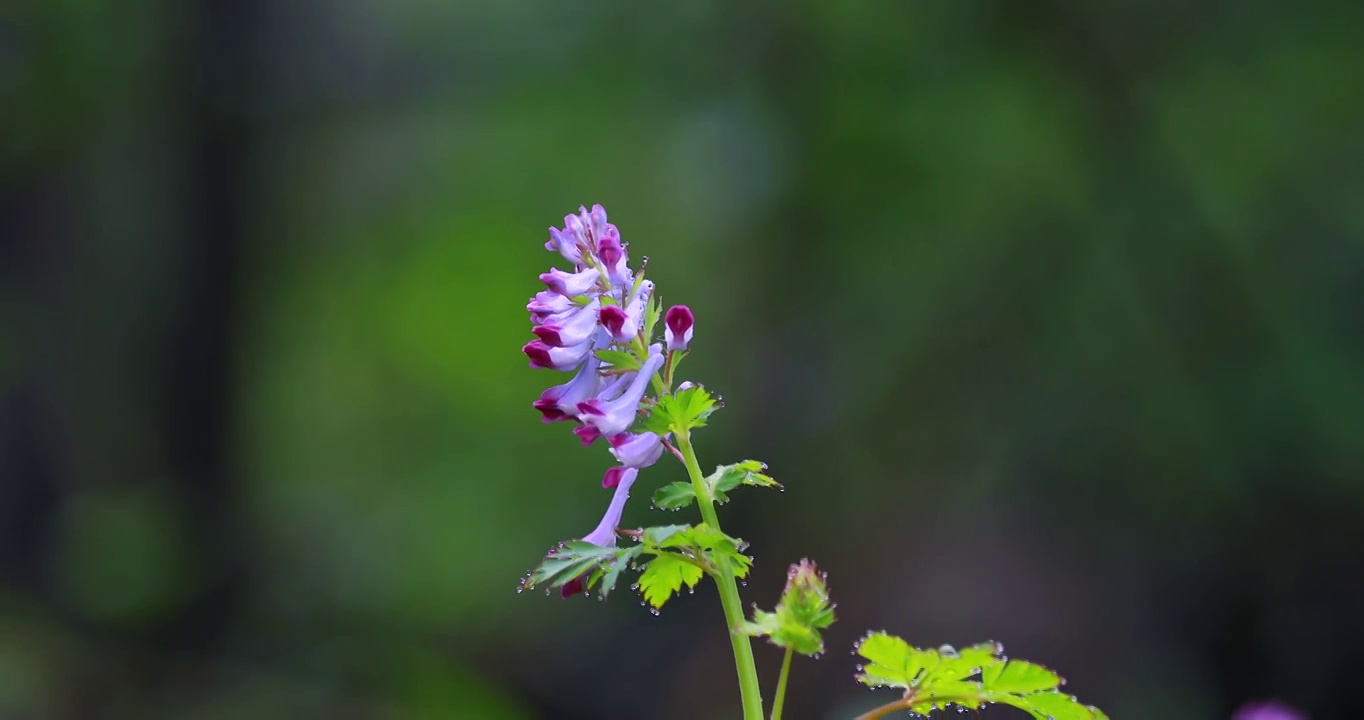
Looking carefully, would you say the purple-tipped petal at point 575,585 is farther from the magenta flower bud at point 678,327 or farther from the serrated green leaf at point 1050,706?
the serrated green leaf at point 1050,706

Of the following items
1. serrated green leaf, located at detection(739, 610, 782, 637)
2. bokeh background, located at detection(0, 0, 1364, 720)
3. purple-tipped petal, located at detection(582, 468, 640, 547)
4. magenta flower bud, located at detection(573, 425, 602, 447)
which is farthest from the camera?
bokeh background, located at detection(0, 0, 1364, 720)

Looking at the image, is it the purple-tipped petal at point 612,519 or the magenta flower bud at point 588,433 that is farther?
the purple-tipped petal at point 612,519

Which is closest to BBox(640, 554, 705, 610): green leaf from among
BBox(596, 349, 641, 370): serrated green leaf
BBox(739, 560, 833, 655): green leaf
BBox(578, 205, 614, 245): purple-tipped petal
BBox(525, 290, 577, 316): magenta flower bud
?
BBox(739, 560, 833, 655): green leaf

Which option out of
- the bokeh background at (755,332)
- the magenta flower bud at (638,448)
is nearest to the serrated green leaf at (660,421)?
the magenta flower bud at (638,448)

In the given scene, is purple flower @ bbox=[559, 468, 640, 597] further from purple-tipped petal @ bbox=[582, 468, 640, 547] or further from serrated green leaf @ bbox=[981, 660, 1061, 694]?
serrated green leaf @ bbox=[981, 660, 1061, 694]

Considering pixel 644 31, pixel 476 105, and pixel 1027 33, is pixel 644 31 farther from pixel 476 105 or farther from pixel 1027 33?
pixel 1027 33

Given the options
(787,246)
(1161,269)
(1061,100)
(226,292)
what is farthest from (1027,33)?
(226,292)

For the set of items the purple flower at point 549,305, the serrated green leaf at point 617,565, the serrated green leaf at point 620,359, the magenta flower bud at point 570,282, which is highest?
the magenta flower bud at point 570,282
